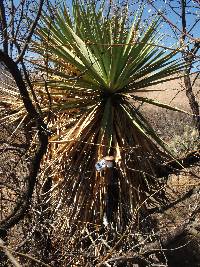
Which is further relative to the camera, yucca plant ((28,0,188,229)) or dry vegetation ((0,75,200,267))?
yucca plant ((28,0,188,229))

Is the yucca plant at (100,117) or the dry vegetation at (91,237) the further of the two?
the yucca plant at (100,117)

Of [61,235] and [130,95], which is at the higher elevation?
[130,95]

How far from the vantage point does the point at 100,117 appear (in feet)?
19.5

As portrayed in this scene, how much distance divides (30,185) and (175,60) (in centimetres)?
307

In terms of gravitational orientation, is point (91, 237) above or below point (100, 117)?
below

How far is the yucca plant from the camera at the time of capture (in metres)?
5.63

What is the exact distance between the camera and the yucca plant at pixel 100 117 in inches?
222

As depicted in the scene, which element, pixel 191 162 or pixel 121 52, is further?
pixel 191 162

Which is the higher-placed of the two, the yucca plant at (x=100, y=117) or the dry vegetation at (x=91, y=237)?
the yucca plant at (x=100, y=117)

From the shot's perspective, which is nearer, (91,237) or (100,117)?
(91,237)

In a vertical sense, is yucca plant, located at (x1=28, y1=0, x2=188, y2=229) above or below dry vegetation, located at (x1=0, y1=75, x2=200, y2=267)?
above

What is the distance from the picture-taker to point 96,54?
20.0 ft

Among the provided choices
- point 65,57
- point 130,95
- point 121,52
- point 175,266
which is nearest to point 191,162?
point 130,95

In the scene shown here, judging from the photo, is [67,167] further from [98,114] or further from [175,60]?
[175,60]
